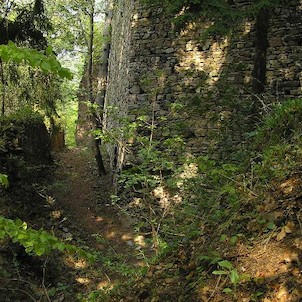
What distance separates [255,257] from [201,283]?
0.48 m

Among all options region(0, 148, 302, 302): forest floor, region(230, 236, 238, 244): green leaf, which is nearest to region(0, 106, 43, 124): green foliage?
region(0, 148, 302, 302): forest floor

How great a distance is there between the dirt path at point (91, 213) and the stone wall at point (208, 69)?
1666 mm

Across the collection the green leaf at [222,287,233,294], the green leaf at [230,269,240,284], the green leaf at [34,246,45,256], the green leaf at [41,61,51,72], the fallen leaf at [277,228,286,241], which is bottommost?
the green leaf at [222,287,233,294]

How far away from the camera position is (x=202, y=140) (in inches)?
358

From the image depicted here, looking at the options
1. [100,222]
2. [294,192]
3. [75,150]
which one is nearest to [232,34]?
[100,222]

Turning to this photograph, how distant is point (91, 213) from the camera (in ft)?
32.1

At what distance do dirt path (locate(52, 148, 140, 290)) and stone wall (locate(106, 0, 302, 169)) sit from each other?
5.47 feet

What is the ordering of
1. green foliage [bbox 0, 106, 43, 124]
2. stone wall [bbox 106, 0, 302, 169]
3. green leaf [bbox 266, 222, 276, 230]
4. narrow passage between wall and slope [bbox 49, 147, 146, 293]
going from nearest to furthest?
green leaf [bbox 266, 222, 276, 230], narrow passage between wall and slope [bbox 49, 147, 146, 293], stone wall [bbox 106, 0, 302, 169], green foliage [bbox 0, 106, 43, 124]

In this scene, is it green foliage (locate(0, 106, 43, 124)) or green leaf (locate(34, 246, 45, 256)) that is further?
green foliage (locate(0, 106, 43, 124))

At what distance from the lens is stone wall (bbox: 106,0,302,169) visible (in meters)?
8.66

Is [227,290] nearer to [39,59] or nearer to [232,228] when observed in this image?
[232,228]

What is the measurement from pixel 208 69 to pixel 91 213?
5.10m

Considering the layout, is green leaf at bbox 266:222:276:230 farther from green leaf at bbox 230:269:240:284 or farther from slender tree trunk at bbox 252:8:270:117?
slender tree trunk at bbox 252:8:270:117

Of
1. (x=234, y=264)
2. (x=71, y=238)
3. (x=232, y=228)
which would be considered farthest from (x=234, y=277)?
(x=71, y=238)
